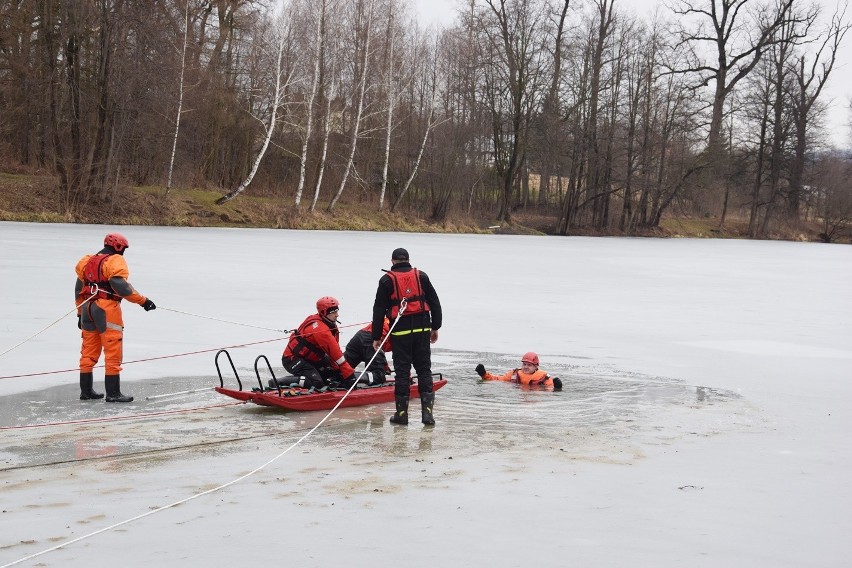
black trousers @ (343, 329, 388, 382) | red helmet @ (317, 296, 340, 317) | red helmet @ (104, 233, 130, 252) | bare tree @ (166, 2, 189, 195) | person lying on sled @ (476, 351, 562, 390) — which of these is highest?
bare tree @ (166, 2, 189, 195)

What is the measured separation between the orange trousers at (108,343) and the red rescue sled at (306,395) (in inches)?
35.3

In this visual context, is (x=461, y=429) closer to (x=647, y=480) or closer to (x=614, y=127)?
(x=647, y=480)

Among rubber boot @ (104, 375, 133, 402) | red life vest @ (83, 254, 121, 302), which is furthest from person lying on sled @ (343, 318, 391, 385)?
red life vest @ (83, 254, 121, 302)

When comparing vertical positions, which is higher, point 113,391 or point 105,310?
point 105,310

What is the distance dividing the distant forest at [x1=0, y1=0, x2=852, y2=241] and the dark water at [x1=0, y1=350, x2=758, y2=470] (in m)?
25.3

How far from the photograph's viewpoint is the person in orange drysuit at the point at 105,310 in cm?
786

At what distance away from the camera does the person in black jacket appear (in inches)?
293

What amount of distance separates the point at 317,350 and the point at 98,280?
1.97m

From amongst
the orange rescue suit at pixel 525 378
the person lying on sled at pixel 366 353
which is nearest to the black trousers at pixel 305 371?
the person lying on sled at pixel 366 353

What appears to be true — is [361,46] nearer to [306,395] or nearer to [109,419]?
[306,395]

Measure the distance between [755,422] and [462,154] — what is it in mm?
40103

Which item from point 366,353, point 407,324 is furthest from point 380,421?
point 366,353

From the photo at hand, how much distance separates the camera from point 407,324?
7.49 meters

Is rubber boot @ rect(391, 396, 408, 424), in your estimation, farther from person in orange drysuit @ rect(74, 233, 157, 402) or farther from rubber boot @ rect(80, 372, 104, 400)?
rubber boot @ rect(80, 372, 104, 400)
